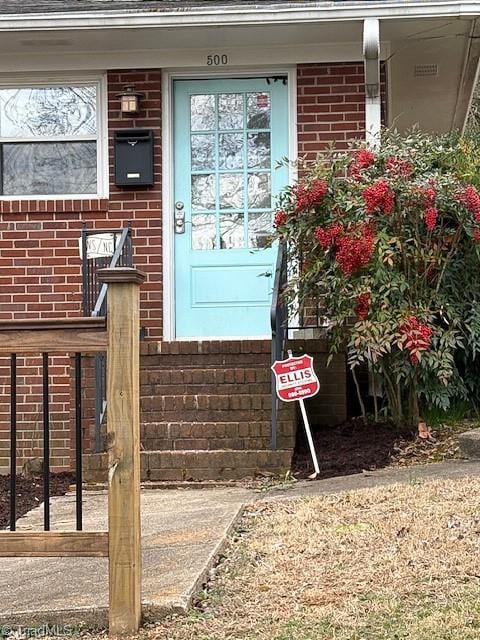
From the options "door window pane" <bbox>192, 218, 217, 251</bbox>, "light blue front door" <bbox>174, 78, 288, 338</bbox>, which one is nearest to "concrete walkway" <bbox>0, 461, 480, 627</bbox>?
"light blue front door" <bbox>174, 78, 288, 338</bbox>

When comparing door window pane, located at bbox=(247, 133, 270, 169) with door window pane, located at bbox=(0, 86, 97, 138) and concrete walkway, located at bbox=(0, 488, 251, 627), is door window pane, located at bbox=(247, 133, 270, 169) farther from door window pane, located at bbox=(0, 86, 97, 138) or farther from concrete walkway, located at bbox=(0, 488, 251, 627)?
concrete walkway, located at bbox=(0, 488, 251, 627)

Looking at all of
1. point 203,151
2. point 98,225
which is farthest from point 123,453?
point 203,151

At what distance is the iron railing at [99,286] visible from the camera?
7.18 metres

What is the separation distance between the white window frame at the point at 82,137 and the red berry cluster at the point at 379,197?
9.04 ft

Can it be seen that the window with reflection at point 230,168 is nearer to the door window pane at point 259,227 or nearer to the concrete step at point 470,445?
the door window pane at point 259,227

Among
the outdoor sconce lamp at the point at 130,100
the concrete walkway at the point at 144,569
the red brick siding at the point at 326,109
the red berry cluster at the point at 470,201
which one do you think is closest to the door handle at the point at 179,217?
the outdoor sconce lamp at the point at 130,100

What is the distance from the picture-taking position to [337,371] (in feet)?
26.6

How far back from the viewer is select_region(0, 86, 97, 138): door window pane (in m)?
8.85

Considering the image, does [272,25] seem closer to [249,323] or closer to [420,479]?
[249,323]

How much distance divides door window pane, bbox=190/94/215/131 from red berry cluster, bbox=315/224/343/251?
2240mm

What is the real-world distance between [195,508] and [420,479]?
1.36 m

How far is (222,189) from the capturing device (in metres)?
8.83

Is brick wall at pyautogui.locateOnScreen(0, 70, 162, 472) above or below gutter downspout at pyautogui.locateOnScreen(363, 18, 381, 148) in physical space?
below

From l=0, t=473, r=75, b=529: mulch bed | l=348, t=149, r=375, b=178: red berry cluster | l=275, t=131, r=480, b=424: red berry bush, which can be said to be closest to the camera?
l=0, t=473, r=75, b=529: mulch bed
